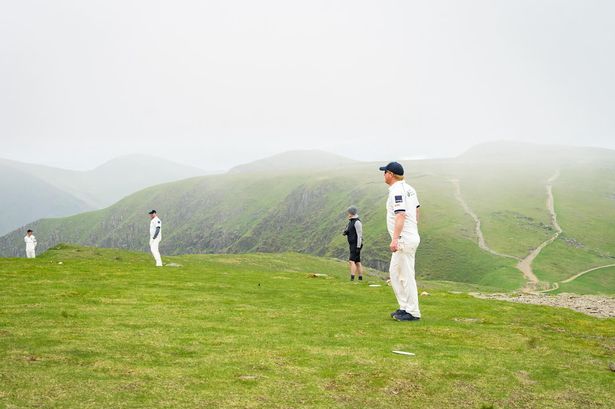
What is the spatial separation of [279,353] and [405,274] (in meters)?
6.17

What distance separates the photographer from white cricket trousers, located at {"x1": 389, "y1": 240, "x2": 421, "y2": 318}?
16.8 m

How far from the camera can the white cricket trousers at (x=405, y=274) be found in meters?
16.8

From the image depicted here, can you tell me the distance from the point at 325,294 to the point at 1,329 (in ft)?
50.0

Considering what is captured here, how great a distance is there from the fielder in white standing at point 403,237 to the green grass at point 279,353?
993mm

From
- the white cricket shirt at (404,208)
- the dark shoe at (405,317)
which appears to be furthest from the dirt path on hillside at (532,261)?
the white cricket shirt at (404,208)

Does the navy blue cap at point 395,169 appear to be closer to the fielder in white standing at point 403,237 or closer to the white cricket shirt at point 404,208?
the fielder in white standing at point 403,237

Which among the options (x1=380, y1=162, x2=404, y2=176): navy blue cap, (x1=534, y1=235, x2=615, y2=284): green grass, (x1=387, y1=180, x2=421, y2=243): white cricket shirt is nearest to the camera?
(x1=387, y1=180, x2=421, y2=243): white cricket shirt

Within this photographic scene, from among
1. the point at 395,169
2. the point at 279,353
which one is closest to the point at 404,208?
the point at 395,169

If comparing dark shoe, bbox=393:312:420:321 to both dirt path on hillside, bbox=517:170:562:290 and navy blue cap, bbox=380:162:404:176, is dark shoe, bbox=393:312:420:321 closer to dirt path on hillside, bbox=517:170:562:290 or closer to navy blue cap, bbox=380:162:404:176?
navy blue cap, bbox=380:162:404:176

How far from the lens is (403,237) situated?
16.9m

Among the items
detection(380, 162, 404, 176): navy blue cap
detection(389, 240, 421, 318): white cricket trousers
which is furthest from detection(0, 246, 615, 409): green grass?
detection(380, 162, 404, 176): navy blue cap

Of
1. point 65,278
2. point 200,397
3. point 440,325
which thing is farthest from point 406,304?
point 65,278

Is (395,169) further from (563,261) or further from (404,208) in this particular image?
(563,261)

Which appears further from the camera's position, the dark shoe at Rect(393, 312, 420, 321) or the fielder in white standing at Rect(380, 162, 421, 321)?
the dark shoe at Rect(393, 312, 420, 321)
